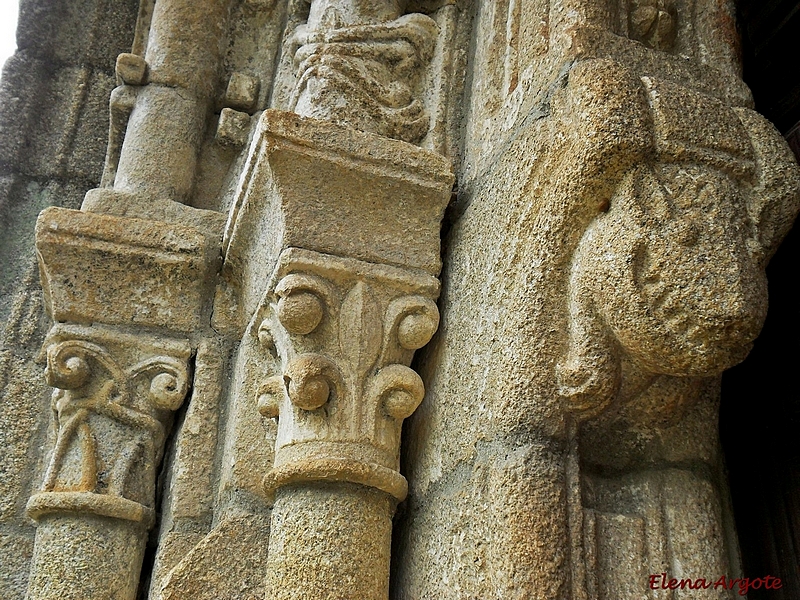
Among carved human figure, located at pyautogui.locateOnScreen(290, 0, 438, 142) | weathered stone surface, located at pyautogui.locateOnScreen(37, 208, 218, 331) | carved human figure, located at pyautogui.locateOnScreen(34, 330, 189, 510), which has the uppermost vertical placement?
carved human figure, located at pyautogui.locateOnScreen(290, 0, 438, 142)

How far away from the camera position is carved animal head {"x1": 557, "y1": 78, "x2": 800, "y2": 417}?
1.02 m

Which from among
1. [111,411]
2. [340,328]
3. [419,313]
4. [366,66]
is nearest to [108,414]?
[111,411]

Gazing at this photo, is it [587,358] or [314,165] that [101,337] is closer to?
[314,165]

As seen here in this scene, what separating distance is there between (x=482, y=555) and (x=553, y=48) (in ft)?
2.57

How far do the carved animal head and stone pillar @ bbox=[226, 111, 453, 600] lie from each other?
1.10 ft

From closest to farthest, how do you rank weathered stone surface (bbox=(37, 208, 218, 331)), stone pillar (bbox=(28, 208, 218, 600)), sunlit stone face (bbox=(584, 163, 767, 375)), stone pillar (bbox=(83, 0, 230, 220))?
1. sunlit stone face (bbox=(584, 163, 767, 375))
2. stone pillar (bbox=(28, 208, 218, 600))
3. weathered stone surface (bbox=(37, 208, 218, 331))
4. stone pillar (bbox=(83, 0, 230, 220))

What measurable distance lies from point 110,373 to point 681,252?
3.64 ft

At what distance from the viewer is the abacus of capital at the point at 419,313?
3.58 ft

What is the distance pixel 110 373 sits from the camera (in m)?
1.62

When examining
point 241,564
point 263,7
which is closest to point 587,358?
point 241,564

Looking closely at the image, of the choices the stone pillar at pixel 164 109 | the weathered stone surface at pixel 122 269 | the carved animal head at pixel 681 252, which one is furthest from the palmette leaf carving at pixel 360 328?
the stone pillar at pixel 164 109

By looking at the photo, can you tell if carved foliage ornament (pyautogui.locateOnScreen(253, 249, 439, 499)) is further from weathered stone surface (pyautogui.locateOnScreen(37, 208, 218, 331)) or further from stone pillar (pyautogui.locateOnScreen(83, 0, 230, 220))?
stone pillar (pyautogui.locateOnScreen(83, 0, 230, 220))

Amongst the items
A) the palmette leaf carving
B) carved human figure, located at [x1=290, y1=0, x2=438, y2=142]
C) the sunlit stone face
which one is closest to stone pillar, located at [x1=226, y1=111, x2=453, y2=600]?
the palmette leaf carving

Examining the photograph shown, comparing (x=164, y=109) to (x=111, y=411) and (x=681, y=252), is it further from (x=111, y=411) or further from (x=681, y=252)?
(x=681, y=252)
